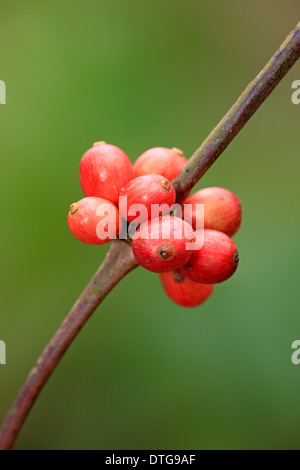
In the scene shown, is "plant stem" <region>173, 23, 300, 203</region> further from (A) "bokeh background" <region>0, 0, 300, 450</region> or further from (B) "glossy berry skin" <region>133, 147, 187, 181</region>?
(A) "bokeh background" <region>0, 0, 300, 450</region>

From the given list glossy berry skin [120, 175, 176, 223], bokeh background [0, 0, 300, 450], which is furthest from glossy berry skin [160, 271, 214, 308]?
bokeh background [0, 0, 300, 450]

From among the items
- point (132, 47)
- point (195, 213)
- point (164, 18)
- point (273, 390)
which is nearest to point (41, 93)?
point (132, 47)

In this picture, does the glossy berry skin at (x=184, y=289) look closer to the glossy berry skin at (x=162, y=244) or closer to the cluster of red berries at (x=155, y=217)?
the cluster of red berries at (x=155, y=217)

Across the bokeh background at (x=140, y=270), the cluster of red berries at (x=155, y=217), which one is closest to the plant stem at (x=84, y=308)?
the cluster of red berries at (x=155, y=217)

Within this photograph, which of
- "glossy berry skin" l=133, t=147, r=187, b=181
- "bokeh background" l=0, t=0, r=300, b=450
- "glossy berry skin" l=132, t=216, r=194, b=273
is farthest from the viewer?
"bokeh background" l=0, t=0, r=300, b=450

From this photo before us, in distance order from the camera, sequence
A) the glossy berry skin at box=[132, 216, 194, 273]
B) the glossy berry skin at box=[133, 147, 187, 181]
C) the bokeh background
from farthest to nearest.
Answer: the bokeh background
the glossy berry skin at box=[133, 147, 187, 181]
the glossy berry skin at box=[132, 216, 194, 273]

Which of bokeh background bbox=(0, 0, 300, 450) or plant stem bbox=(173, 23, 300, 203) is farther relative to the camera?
bokeh background bbox=(0, 0, 300, 450)

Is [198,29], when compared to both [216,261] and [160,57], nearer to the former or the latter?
[160,57]

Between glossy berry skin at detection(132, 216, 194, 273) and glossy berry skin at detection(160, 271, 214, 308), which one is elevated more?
glossy berry skin at detection(160, 271, 214, 308)
